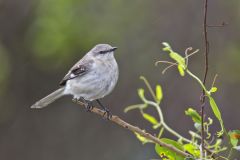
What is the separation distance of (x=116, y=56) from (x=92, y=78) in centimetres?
352

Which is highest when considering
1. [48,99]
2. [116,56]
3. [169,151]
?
[169,151]

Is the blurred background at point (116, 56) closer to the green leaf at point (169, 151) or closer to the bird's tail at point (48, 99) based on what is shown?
the bird's tail at point (48, 99)

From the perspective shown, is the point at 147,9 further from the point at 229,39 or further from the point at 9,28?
the point at 9,28

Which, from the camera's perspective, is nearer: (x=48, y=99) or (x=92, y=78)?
(x=92, y=78)

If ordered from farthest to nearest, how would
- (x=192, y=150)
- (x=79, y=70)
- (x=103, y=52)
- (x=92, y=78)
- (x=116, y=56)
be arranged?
1. (x=116, y=56)
2. (x=79, y=70)
3. (x=103, y=52)
4. (x=92, y=78)
5. (x=192, y=150)

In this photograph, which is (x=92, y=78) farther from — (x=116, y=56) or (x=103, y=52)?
(x=116, y=56)

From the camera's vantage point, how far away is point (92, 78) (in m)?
5.20

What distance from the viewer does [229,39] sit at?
761 cm

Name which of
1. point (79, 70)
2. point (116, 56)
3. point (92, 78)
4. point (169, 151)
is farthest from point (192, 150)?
point (116, 56)

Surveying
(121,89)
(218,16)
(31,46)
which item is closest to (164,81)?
(121,89)

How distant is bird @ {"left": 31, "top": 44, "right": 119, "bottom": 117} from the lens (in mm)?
4953

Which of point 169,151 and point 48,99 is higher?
point 169,151

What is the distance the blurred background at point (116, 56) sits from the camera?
25.6 ft

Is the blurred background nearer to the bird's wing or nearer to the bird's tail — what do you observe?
the bird's wing
